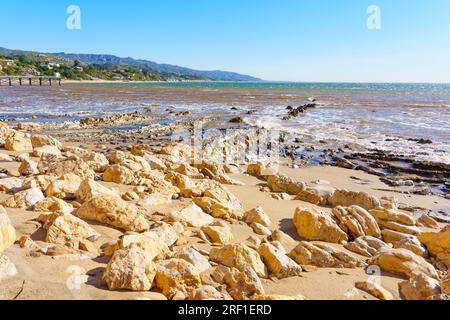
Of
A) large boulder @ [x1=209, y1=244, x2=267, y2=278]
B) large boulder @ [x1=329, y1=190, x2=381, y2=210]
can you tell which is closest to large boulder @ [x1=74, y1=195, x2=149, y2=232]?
large boulder @ [x1=209, y1=244, x2=267, y2=278]

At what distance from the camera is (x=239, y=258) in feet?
12.0

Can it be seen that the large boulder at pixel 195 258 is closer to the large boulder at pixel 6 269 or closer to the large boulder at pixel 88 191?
the large boulder at pixel 6 269

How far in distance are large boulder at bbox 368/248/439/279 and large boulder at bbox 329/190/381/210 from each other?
219 cm

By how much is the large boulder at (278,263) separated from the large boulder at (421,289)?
1.03 meters

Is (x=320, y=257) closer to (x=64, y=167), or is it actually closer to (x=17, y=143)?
(x=64, y=167)

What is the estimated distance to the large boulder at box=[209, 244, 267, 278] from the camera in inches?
141

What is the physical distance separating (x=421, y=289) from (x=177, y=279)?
7.71ft

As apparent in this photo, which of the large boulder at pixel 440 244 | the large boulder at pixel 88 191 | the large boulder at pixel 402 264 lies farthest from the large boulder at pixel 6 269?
the large boulder at pixel 440 244

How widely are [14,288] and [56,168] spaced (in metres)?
3.63

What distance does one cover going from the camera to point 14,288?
2922 millimetres

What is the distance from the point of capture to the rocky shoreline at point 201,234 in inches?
127

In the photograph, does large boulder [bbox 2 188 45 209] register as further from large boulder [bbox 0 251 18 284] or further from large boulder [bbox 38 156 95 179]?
large boulder [bbox 0 251 18 284]

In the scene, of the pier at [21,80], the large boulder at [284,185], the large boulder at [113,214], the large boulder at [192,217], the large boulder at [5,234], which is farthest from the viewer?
the pier at [21,80]
